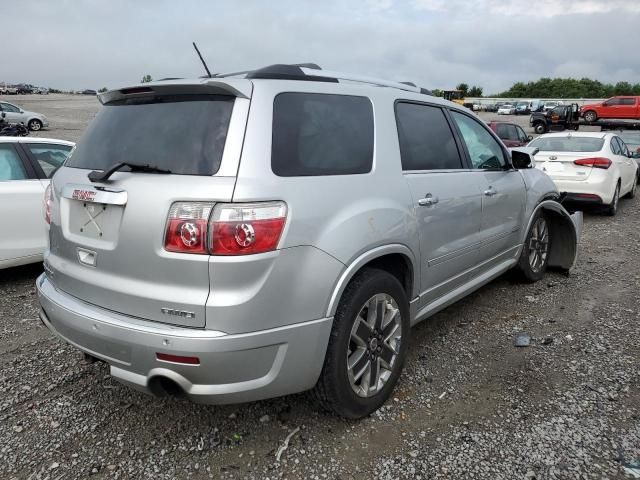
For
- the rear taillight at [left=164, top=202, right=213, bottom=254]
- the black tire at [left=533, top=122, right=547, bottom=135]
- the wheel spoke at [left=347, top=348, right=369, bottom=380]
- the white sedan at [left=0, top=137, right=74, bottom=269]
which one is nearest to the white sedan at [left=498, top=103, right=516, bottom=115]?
the black tire at [left=533, top=122, right=547, bottom=135]

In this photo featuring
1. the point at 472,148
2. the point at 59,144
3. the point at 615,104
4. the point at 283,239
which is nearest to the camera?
the point at 283,239

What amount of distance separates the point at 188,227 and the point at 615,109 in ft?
117

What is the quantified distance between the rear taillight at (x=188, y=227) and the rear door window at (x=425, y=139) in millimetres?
1398

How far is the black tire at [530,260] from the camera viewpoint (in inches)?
195

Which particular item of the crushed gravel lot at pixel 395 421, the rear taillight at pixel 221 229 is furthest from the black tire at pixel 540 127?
the rear taillight at pixel 221 229

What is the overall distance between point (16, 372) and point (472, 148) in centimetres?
364

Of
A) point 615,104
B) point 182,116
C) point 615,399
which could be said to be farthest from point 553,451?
point 615,104

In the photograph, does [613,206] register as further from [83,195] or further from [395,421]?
[83,195]

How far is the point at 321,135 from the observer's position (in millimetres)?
2658

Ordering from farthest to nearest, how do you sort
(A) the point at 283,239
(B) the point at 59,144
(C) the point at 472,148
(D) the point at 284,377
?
(B) the point at 59,144 < (C) the point at 472,148 < (D) the point at 284,377 < (A) the point at 283,239

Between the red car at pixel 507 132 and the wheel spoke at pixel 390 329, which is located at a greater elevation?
the red car at pixel 507 132

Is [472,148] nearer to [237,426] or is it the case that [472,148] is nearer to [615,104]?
[237,426]

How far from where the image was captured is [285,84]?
2.55 meters

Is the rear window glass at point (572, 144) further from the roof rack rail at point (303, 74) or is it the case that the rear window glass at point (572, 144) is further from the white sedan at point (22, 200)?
the white sedan at point (22, 200)
